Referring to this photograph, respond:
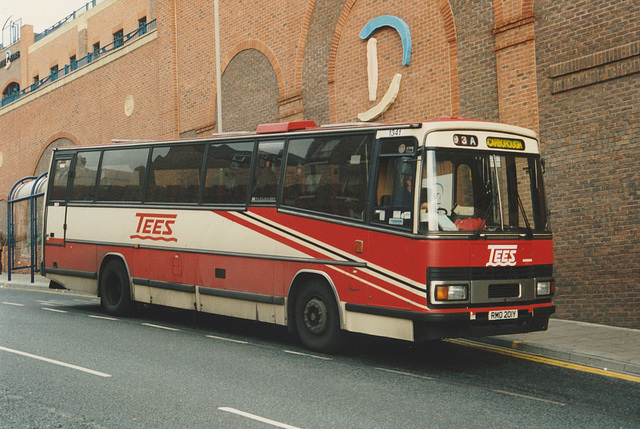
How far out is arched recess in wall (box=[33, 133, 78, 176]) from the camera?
34744 millimetres

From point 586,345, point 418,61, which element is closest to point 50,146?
point 418,61

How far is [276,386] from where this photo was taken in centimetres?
784

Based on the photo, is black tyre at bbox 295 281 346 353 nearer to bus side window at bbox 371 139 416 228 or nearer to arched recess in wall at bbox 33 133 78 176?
bus side window at bbox 371 139 416 228

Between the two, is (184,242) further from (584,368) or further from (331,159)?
(584,368)

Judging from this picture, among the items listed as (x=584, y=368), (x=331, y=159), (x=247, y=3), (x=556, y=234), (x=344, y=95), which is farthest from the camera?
(x=247, y=3)

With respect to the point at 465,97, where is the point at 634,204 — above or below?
below

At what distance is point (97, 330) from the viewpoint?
12.2 meters

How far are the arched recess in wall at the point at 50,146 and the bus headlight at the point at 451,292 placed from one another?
28.4 metres

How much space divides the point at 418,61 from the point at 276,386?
10.2 metres

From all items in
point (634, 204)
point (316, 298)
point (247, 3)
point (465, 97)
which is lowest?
point (316, 298)

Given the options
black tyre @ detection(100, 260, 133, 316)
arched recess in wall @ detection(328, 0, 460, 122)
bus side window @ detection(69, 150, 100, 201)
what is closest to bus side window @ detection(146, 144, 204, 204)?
black tyre @ detection(100, 260, 133, 316)

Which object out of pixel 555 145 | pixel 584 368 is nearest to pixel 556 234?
pixel 555 145

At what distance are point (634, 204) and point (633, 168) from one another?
22.5 inches

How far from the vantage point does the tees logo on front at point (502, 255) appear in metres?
8.98
